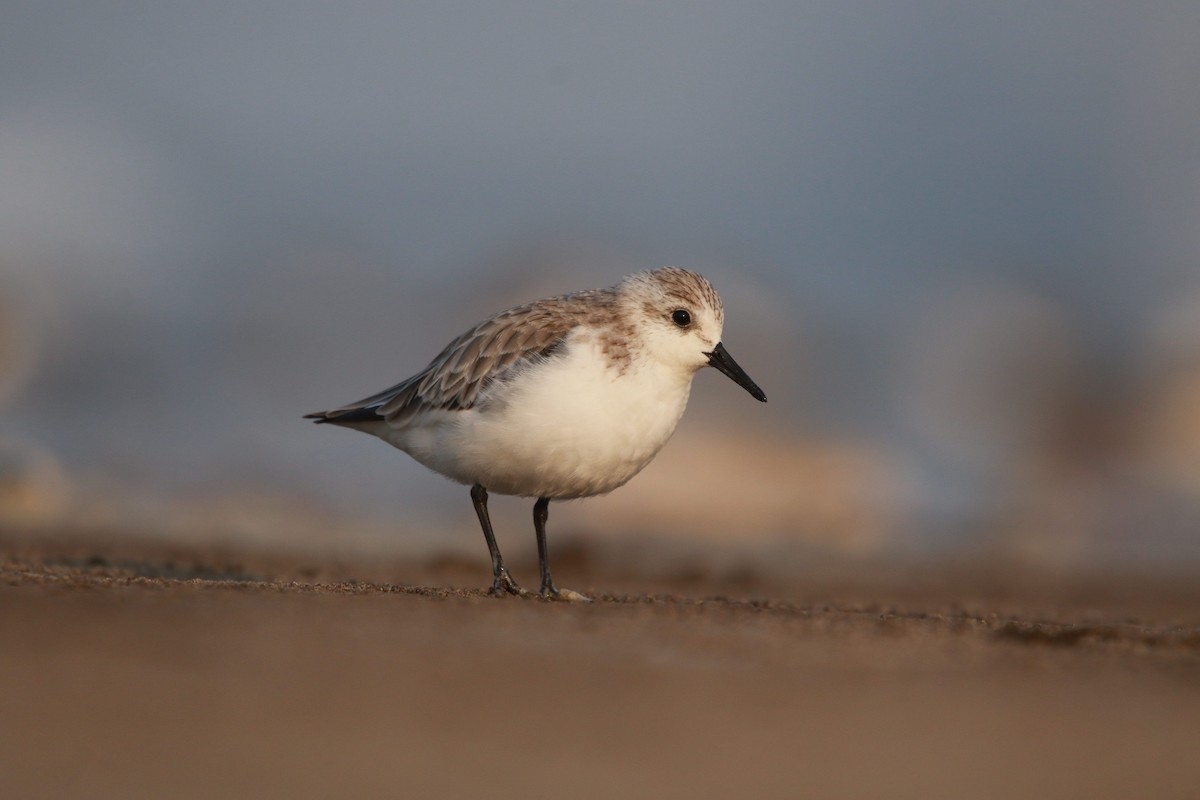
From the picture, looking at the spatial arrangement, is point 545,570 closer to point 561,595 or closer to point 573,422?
point 561,595

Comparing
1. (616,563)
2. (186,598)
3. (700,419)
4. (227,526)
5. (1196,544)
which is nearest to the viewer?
(186,598)

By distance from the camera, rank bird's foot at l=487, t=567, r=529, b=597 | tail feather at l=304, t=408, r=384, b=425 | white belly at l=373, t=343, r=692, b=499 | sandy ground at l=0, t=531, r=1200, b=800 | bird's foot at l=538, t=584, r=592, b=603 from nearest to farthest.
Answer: sandy ground at l=0, t=531, r=1200, b=800
bird's foot at l=538, t=584, r=592, b=603
white belly at l=373, t=343, r=692, b=499
bird's foot at l=487, t=567, r=529, b=597
tail feather at l=304, t=408, r=384, b=425

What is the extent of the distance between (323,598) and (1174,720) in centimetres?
287

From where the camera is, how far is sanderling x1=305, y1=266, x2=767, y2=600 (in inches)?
238

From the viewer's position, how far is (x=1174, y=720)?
3855 mm

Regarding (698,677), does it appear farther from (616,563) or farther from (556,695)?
(616,563)

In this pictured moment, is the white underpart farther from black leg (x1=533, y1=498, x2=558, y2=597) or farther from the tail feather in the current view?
the tail feather

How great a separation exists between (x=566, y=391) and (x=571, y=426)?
16 cm

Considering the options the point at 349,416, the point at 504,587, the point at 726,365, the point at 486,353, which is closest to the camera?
the point at 504,587

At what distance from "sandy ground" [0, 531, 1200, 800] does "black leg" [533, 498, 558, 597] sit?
3.42ft

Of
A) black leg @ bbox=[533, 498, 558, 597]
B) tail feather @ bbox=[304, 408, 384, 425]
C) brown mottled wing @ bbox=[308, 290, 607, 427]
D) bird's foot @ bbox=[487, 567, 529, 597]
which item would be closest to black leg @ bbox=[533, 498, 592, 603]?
black leg @ bbox=[533, 498, 558, 597]

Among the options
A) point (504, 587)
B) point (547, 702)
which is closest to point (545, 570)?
point (504, 587)

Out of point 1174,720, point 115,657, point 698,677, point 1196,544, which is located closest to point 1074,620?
point 1174,720

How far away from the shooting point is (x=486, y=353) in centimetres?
648
